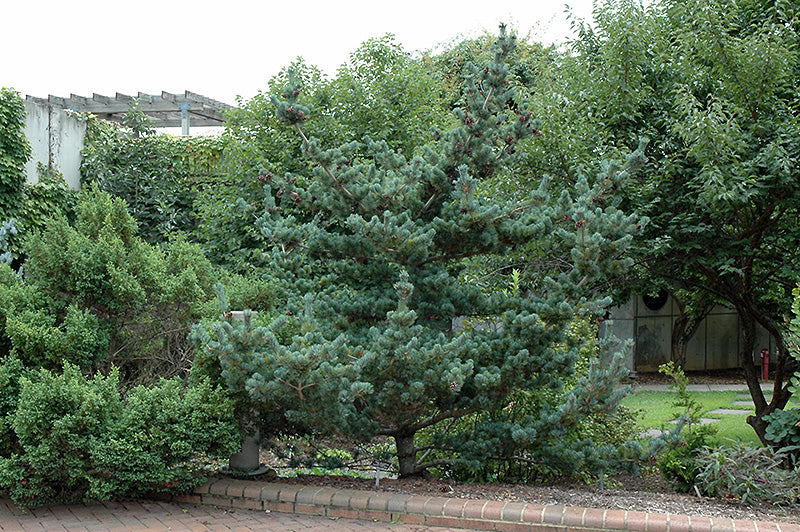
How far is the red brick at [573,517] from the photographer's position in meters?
4.89

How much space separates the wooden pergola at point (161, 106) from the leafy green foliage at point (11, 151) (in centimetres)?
488

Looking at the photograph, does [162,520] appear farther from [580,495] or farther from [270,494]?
[580,495]

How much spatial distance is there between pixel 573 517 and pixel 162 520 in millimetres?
2780

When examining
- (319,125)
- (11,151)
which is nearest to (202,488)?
(319,125)

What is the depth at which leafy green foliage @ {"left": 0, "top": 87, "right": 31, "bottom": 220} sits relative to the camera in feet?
34.0

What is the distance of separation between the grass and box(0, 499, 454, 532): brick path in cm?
461

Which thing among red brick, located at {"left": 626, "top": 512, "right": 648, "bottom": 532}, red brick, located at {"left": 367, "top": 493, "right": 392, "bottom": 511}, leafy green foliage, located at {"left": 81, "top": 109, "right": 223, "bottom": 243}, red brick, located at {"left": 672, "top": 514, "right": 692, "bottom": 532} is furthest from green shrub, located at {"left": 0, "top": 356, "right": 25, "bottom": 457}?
leafy green foliage, located at {"left": 81, "top": 109, "right": 223, "bottom": 243}

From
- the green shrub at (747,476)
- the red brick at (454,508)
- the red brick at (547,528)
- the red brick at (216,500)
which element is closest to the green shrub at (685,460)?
the green shrub at (747,476)

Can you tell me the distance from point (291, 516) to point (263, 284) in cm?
227

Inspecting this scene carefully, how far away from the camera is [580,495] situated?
5.46m

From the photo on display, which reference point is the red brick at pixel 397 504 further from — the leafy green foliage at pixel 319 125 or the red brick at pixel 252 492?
the leafy green foliage at pixel 319 125

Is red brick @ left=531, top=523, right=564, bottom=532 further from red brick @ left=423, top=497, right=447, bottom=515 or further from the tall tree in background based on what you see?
the tall tree in background

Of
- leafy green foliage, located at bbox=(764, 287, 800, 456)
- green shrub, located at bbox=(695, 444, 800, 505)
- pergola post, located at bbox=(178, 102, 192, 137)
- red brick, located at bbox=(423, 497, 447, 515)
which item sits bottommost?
red brick, located at bbox=(423, 497, 447, 515)

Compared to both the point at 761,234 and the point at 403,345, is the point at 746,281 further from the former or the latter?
the point at 403,345
